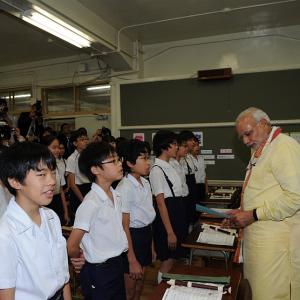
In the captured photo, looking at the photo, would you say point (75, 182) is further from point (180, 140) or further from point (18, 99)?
point (18, 99)

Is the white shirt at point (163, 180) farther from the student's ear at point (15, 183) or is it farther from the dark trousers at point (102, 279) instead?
the student's ear at point (15, 183)

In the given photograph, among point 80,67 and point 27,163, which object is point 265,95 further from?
point 27,163

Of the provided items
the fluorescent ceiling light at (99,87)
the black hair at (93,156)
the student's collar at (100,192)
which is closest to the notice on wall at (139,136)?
the fluorescent ceiling light at (99,87)

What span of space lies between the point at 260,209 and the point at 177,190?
106 cm

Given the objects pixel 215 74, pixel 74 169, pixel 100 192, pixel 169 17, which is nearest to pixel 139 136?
pixel 215 74

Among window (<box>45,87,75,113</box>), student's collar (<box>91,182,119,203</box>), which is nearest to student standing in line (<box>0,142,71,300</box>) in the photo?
student's collar (<box>91,182,119,203</box>)

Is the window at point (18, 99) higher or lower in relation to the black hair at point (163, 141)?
higher

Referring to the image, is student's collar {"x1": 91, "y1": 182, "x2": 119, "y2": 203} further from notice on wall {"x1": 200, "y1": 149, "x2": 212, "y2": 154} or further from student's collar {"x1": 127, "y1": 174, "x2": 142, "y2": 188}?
notice on wall {"x1": 200, "y1": 149, "x2": 212, "y2": 154}

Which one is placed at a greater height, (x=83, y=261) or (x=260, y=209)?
(x=260, y=209)

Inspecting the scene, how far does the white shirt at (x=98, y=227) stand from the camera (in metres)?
1.65

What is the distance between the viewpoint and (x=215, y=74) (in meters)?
5.06

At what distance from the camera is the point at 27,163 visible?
117 centimetres

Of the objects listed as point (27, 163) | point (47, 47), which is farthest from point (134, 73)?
point (27, 163)

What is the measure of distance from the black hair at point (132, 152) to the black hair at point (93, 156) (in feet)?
1.34
